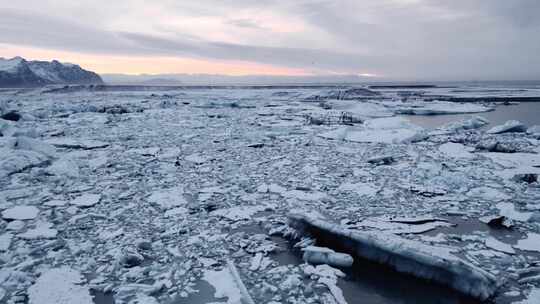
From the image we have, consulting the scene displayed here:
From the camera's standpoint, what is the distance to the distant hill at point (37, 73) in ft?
204

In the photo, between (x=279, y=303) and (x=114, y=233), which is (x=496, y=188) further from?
(x=114, y=233)

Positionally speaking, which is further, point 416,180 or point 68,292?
point 416,180

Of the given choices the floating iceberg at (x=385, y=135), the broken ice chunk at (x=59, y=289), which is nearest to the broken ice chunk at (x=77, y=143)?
the broken ice chunk at (x=59, y=289)

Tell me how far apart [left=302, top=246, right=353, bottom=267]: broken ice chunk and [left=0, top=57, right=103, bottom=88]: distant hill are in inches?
2983

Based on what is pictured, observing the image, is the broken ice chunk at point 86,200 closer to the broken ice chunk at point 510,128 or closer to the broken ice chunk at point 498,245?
the broken ice chunk at point 498,245

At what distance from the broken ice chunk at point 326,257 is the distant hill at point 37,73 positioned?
249 feet

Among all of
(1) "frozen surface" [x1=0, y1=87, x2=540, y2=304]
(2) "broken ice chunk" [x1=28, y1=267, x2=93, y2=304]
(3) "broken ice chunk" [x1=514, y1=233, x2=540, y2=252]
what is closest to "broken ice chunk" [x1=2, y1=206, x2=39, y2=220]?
(1) "frozen surface" [x1=0, y1=87, x2=540, y2=304]

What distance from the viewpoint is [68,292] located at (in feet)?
10.8

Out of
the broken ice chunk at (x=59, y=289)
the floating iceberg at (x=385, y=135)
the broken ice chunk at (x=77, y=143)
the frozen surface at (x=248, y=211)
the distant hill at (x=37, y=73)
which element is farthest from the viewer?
the distant hill at (x=37, y=73)

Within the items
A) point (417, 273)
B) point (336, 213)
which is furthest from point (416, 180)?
point (417, 273)

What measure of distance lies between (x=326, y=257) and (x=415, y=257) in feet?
3.02

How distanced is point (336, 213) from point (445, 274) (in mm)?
1983

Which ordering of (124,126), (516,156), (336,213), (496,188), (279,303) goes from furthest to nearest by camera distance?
(124,126), (516,156), (496,188), (336,213), (279,303)

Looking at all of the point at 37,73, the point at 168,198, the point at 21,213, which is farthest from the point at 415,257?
the point at 37,73
